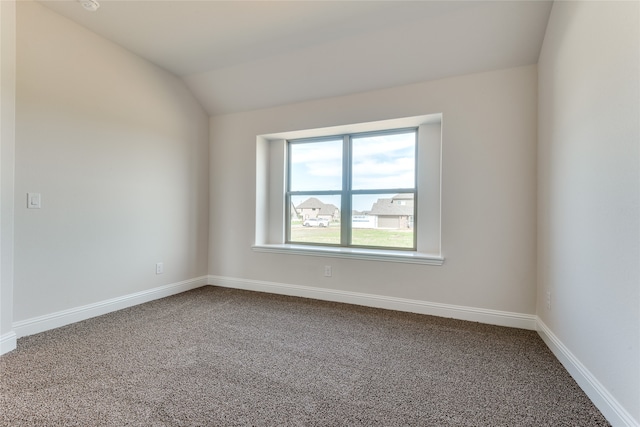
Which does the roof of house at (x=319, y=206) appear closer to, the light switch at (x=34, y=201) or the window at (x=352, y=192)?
the window at (x=352, y=192)

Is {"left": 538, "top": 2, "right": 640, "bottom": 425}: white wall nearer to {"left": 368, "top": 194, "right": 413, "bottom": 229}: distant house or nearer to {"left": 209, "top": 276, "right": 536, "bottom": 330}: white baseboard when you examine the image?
{"left": 209, "top": 276, "right": 536, "bottom": 330}: white baseboard

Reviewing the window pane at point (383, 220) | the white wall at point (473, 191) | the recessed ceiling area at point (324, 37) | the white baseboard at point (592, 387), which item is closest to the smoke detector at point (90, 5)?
the recessed ceiling area at point (324, 37)

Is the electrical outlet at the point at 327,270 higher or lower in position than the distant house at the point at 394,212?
lower

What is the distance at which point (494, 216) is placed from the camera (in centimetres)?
259

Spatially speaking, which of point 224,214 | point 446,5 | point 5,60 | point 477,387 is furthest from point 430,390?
point 5,60

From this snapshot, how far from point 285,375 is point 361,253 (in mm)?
1623

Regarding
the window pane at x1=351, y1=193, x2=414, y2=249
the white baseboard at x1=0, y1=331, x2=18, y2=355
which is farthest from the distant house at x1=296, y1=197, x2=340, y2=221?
the white baseboard at x1=0, y1=331, x2=18, y2=355

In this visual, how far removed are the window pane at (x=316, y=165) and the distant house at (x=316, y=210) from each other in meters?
0.19

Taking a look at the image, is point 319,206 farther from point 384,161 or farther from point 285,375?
point 285,375

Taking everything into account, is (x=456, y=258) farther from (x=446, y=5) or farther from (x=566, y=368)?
(x=446, y=5)

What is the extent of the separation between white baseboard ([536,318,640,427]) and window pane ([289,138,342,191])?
2.52m

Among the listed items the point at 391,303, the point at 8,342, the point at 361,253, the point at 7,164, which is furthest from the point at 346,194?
the point at 8,342

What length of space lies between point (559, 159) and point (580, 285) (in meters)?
0.88

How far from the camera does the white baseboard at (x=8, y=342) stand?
192 cm
